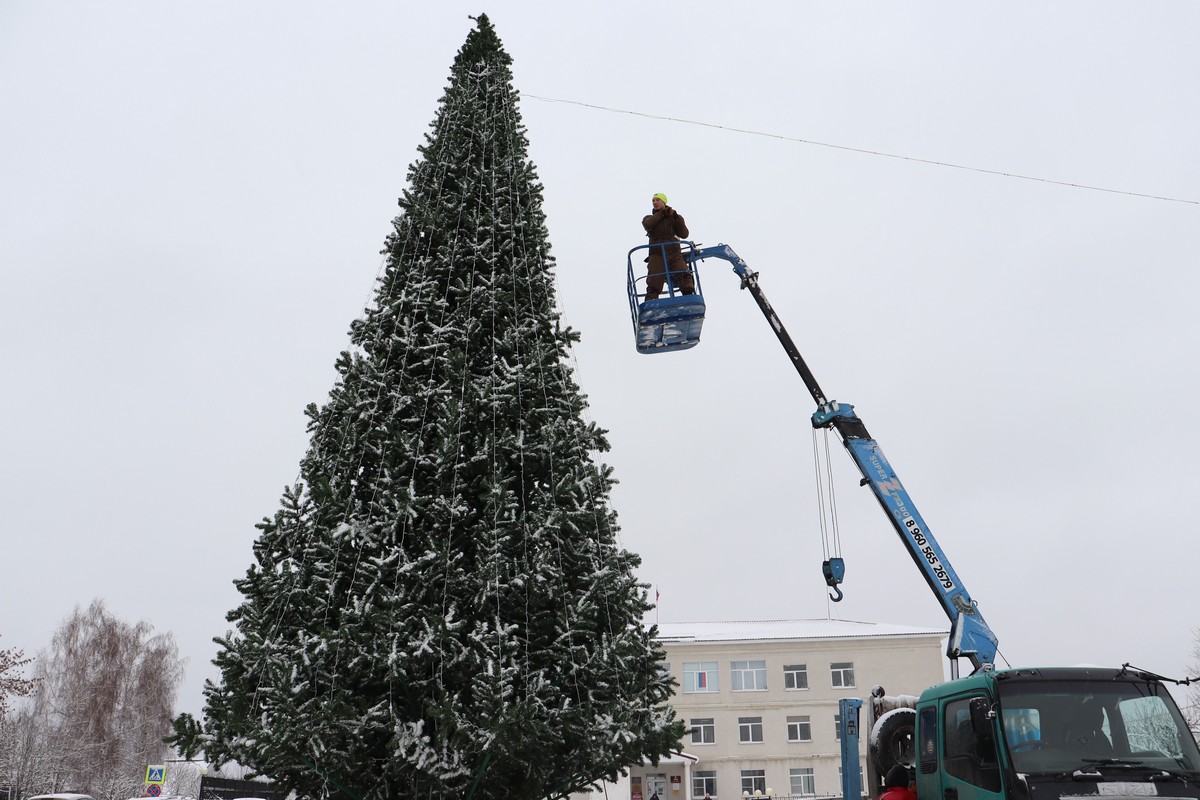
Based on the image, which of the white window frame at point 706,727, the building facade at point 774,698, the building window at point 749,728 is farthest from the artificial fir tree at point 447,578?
the building window at point 749,728

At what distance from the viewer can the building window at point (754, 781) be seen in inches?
1678

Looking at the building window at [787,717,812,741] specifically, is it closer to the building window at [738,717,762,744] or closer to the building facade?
the building facade

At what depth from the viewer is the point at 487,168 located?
413 inches

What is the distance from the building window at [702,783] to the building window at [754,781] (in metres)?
1.46

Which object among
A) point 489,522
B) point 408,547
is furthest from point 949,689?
point 408,547

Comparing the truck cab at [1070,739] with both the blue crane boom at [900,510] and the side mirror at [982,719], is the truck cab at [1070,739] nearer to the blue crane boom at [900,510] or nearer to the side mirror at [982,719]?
the side mirror at [982,719]

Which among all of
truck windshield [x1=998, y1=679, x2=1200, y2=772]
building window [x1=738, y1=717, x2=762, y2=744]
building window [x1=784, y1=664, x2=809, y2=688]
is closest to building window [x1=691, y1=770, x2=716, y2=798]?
→ building window [x1=738, y1=717, x2=762, y2=744]

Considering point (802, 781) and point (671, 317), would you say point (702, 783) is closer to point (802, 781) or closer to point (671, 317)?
point (802, 781)

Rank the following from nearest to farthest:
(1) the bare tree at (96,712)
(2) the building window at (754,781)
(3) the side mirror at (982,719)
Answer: (3) the side mirror at (982,719) < (1) the bare tree at (96,712) < (2) the building window at (754,781)

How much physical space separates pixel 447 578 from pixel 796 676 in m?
39.5

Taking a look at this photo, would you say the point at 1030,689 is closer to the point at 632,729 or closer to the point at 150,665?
the point at 632,729

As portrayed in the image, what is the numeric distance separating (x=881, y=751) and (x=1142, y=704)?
2838 mm

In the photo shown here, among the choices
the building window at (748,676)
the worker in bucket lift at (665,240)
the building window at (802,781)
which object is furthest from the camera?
the building window at (748,676)

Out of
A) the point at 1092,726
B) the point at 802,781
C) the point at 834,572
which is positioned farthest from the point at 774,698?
the point at 1092,726
